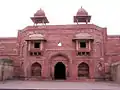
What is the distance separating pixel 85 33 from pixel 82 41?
1.01m

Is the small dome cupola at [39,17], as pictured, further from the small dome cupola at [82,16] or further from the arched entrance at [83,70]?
the arched entrance at [83,70]

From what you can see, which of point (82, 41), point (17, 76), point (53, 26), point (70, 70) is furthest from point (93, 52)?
point (17, 76)

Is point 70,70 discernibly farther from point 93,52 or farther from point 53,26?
point 53,26

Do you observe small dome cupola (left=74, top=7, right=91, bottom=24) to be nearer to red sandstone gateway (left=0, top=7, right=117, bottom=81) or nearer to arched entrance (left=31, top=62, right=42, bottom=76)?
red sandstone gateway (left=0, top=7, right=117, bottom=81)

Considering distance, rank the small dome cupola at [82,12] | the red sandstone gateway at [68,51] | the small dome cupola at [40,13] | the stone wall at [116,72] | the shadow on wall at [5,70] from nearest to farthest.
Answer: the stone wall at [116,72]
the shadow on wall at [5,70]
the red sandstone gateway at [68,51]
the small dome cupola at [82,12]
the small dome cupola at [40,13]

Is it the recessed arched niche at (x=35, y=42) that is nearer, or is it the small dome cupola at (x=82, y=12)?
the recessed arched niche at (x=35, y=42)

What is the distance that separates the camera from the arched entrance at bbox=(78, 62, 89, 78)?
21.8 meters

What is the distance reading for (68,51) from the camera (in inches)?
869

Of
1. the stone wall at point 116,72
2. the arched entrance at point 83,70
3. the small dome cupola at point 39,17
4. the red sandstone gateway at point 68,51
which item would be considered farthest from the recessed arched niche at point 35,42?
the stone wall at point 116,72

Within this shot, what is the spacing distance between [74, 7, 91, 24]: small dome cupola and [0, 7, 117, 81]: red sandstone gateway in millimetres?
1874

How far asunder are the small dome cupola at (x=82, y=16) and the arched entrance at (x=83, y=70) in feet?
18.1

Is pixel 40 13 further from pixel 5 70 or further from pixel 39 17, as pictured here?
pixel 5 70

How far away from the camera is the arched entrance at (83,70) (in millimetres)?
21820

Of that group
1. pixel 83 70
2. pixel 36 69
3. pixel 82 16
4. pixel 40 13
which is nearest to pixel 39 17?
pixel 40 13
